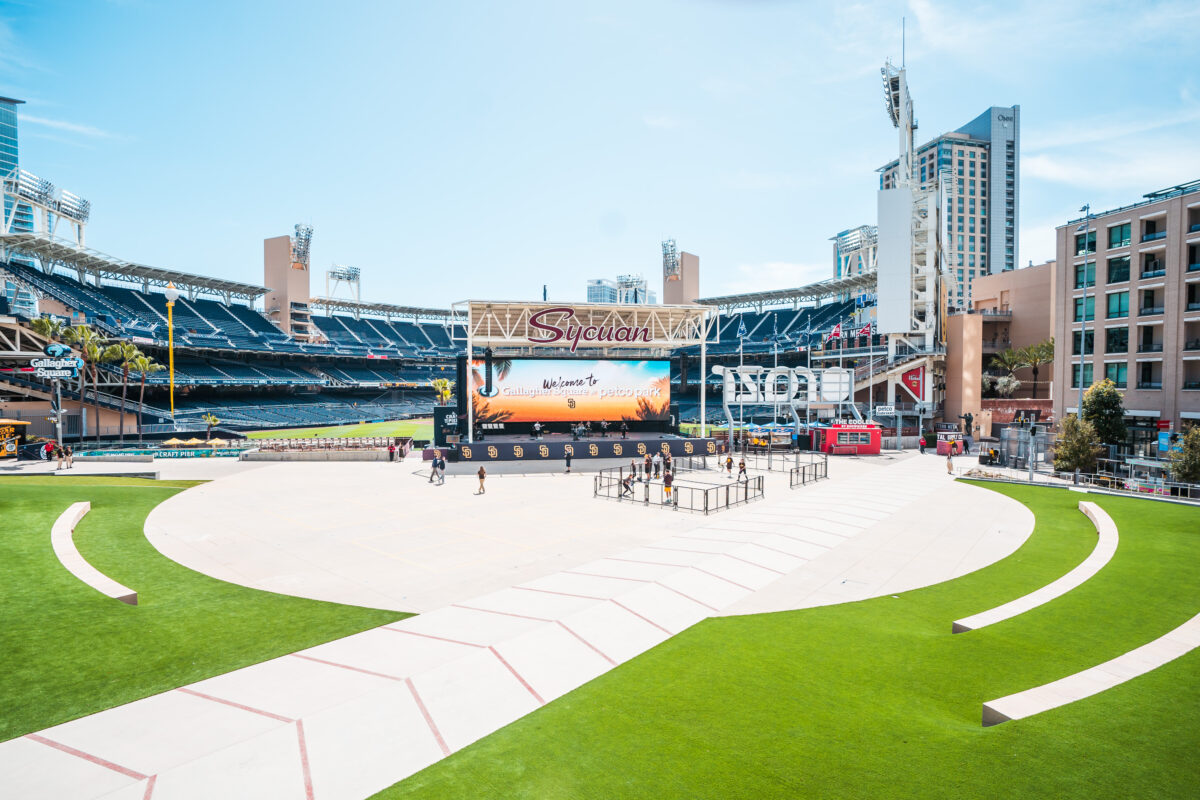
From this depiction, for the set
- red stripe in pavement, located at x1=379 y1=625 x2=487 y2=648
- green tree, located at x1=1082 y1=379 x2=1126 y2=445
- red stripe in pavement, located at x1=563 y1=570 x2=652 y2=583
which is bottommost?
red stripe in pavement, located at x1=563 y1=570 x2=652 y2=583

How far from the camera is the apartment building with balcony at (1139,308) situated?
3994 cm

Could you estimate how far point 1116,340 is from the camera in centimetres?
4425

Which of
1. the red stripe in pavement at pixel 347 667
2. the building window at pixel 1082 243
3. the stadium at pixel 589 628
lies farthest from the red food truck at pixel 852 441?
the red stripe in pavement at pixel 347 667

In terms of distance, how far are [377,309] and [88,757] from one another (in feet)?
367

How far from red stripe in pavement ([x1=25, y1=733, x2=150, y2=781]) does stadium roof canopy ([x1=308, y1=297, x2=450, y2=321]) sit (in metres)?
104

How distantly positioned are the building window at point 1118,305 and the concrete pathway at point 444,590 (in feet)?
85.7

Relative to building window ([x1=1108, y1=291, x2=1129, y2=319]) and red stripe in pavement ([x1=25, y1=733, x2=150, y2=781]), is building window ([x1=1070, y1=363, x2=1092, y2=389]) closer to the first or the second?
building window ([x1=1108, y1=291, x2=1129, y2=319])

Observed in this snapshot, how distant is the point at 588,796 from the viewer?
6.09 m

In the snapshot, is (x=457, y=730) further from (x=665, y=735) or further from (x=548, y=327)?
(x=548, y=327)

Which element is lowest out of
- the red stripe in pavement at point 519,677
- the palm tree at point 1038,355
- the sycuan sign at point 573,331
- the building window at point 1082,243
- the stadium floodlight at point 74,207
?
the red stripe in pavement at point 519,677

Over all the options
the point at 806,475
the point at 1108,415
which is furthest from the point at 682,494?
the point at 1108,415

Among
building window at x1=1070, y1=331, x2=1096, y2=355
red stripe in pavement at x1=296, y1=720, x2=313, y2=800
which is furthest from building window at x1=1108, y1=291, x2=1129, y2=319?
red stripe in pavement at x1=296, y1=720, x2=313, y2=800

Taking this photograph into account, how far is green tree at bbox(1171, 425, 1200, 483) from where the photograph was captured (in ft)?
83.6

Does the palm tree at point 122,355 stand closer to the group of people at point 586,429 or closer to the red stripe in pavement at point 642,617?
the group of people at point 586,429
